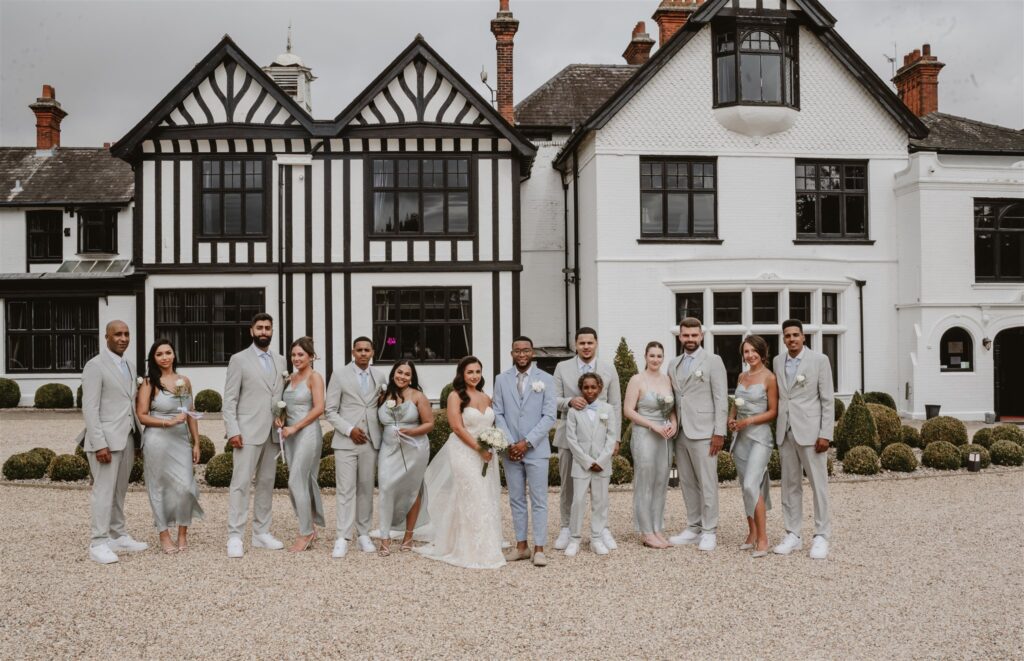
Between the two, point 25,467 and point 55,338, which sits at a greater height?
point 55,338

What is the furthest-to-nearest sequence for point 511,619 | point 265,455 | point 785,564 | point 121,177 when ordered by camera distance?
point 121,177, point 265,455, point 785,564, point 511,619

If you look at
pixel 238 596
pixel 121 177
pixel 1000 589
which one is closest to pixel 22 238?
pixel 121 177

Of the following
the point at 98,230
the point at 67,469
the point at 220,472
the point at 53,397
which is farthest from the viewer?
the point at 98,230

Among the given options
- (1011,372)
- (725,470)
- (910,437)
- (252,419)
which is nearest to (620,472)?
(725,470)

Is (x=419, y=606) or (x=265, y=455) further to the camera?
(x=265, y=455)

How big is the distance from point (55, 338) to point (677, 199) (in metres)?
16.9

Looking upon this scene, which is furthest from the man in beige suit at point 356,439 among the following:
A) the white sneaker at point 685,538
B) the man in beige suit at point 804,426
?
the man in beige suit at point 804,426

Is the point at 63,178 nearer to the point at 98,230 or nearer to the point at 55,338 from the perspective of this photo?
the point at 98,230

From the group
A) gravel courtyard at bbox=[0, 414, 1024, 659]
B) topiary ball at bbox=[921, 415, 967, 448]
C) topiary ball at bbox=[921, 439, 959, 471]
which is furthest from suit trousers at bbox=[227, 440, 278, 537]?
topiary ball at bbox=[921, 415, 967, 448]

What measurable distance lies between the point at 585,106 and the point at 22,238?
16.6m

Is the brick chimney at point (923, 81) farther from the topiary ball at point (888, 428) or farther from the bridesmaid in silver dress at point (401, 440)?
the bridesmaid in silver dress at point (401, 440)

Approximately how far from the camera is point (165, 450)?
735 centimetres

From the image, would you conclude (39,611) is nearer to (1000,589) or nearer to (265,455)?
(265,455)

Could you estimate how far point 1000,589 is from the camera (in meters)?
6.31
